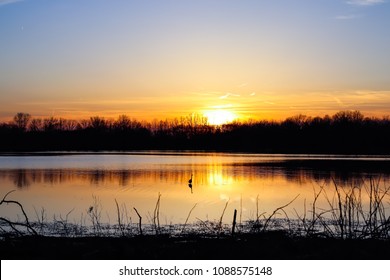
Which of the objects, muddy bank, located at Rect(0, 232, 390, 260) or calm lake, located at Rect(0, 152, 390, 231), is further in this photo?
calm lake, located at Rect(0, 152, 390, 231)

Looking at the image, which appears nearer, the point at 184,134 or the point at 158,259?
the point at 158,259

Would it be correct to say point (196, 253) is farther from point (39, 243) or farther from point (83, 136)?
point (83, 136)

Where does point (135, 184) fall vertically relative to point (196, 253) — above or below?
below

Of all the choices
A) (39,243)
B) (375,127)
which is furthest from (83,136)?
(39,243)

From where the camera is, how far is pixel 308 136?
111750 mm

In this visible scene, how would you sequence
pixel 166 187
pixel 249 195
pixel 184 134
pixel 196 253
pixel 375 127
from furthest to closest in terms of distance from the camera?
pixel 184 134 < pixel 375 127 < pixel 166 187 < pixel 249 195 < pixel 196 253

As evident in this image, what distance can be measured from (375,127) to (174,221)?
9525 centimetres

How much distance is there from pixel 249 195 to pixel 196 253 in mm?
22179

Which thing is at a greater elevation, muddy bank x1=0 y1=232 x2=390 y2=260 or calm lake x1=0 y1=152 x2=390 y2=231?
muddy bank x1=0 y1=232 x2=390 y2=260

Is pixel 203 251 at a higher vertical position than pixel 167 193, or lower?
higher

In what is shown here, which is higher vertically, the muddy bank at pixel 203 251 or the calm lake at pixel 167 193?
the muddy bank at pixel 203 251

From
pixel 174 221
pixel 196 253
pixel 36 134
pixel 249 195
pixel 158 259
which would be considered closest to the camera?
pixel 158 259

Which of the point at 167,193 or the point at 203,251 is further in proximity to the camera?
the point at 167,193

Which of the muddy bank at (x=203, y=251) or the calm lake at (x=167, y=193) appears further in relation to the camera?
the calm lake at (x=167, y=193)
